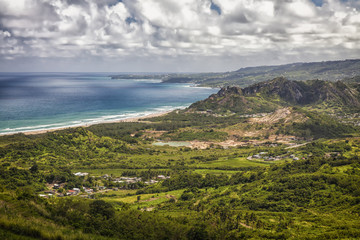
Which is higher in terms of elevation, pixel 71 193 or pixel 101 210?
pixel 101 210

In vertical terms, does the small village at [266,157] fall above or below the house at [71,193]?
below

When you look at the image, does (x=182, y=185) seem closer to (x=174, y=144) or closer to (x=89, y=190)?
(x=89, y=190)

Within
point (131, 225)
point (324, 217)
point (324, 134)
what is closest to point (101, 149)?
point (131, 225)

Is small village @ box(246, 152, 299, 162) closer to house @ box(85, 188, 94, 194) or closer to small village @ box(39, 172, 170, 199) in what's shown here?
small village @ box(39, 172, 170, 199)

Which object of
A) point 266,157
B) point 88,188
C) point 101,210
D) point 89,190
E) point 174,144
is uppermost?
point 101,210

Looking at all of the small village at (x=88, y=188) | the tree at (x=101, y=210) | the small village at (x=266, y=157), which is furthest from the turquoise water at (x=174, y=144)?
the tree at (x=101, y=210)

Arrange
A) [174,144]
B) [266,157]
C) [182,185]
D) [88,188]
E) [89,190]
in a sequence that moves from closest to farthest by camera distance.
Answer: [89,190] → [88,188] → [182,185] → [266,157] → [174,144]

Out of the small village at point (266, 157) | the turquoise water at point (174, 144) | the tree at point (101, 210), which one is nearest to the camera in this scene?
the tree at point (101, 210)

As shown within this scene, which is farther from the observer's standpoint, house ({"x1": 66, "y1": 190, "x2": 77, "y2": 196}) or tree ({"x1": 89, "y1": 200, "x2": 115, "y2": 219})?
house ({"x1": 66, "y1": 190, "x2": 77, "y2": 196})

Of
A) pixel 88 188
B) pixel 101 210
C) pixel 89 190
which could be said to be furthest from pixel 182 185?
pixel 101 210

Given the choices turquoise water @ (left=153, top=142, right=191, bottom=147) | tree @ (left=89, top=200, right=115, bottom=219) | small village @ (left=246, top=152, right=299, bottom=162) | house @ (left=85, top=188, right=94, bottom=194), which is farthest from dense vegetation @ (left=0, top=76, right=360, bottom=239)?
turquoise water @ (left=153, top=142, right=191, bottom=147)

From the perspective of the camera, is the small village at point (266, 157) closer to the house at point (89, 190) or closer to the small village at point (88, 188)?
the small village at point (88, 188)

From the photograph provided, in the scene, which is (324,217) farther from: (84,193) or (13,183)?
(13,183)
